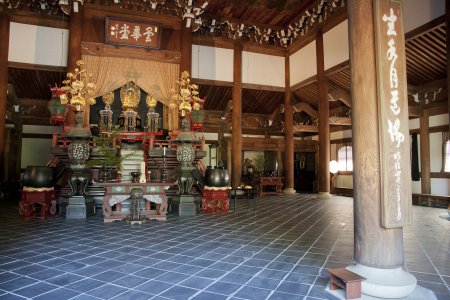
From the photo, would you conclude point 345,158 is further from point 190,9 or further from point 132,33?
point 132,33

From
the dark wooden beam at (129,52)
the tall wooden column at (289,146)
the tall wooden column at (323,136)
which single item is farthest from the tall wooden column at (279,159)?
the dark wooden beam at (129,52)

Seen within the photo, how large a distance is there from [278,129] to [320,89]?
379 centimetres

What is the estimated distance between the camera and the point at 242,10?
995cm

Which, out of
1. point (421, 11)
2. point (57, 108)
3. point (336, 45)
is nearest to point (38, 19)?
point (57, 108)

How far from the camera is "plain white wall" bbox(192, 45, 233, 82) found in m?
10.1

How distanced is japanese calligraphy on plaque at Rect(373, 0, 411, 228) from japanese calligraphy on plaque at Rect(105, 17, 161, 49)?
824 centimetres

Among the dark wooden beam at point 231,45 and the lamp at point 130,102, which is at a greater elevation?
the dark wooden beam at point 231,45

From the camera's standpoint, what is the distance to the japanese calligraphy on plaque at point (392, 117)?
6.63ft

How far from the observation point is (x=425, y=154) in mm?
8578

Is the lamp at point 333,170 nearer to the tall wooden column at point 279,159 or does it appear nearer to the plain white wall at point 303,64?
the tall wooden column at point 279,159

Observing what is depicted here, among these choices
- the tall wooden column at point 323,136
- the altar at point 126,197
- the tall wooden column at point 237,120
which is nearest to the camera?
the altar at point 126,197

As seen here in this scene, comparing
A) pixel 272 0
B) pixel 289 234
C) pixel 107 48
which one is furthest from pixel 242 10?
pixel 289 234

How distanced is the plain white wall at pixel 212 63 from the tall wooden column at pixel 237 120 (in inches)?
8.3

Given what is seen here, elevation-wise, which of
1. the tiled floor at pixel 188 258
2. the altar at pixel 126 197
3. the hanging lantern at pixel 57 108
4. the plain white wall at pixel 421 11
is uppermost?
the plain white wall at pixel 421 11
